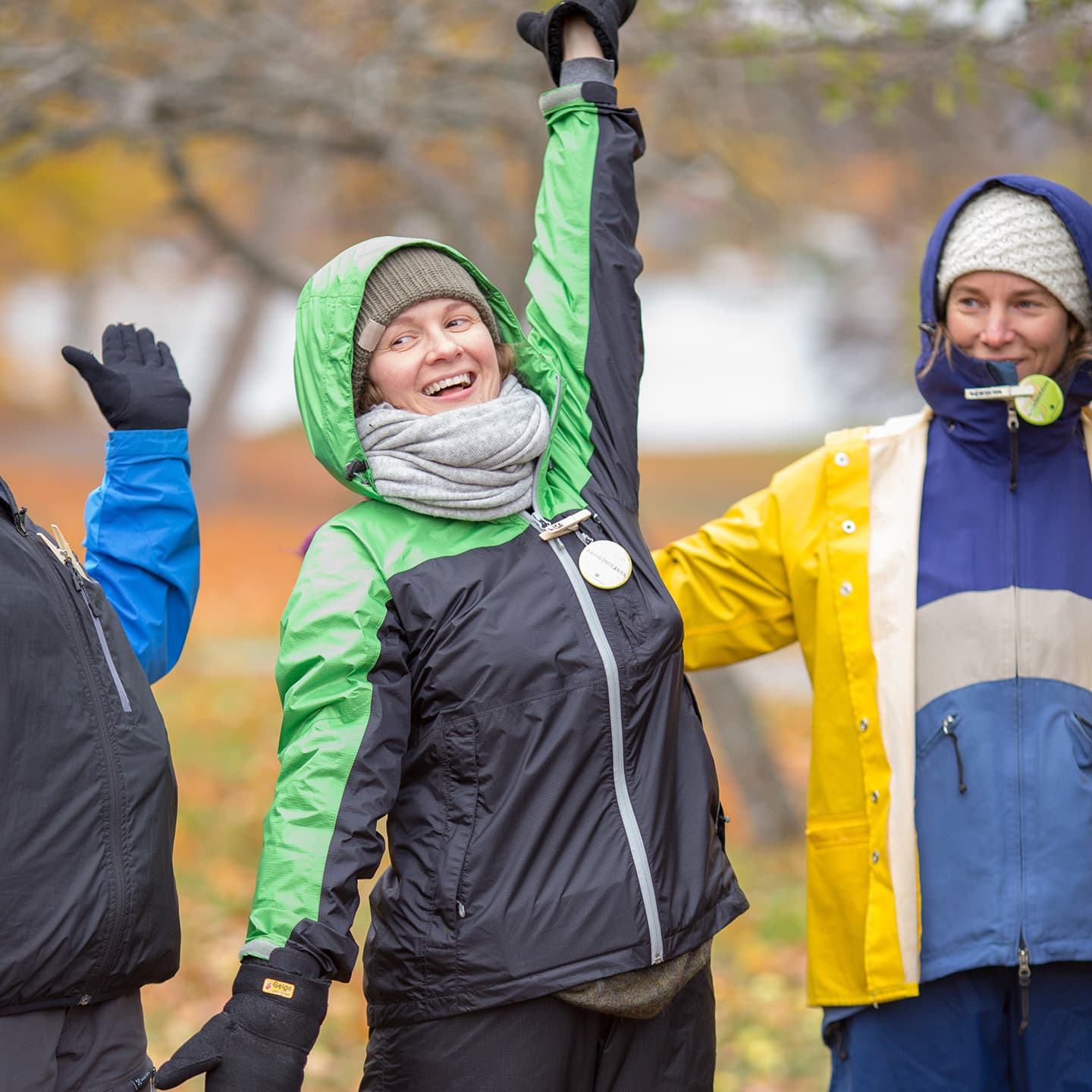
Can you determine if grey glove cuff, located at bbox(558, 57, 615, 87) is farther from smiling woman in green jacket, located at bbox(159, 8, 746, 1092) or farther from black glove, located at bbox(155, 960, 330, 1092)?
black glove, located at bbox(155, 960, 330, 1092)

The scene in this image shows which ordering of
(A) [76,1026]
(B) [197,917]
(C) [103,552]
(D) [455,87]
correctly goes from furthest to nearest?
(D) [455,87], (B) [197,917], (C) [103,552], (A) [76,1026]

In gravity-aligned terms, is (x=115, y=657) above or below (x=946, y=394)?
below

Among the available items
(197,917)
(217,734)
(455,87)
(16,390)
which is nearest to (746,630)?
(197,917)

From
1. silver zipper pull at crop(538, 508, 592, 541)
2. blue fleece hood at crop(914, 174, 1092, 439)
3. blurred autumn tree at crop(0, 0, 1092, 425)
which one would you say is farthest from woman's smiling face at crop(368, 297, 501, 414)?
blurred autumn tree at crop(0, 0, 1092, 425)

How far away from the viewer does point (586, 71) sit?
3.07 meters

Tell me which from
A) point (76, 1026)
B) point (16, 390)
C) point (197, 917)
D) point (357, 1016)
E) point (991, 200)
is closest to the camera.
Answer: point (76, 1026)

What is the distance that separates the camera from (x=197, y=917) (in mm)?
6676

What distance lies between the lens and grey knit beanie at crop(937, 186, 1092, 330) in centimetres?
296

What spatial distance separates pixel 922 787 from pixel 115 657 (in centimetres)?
160

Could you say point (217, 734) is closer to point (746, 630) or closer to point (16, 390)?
point (746, 630)

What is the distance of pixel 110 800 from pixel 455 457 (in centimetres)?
84

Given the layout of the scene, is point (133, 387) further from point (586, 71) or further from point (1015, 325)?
point (1015, 325)

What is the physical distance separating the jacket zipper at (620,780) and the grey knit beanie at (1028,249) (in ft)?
3.68

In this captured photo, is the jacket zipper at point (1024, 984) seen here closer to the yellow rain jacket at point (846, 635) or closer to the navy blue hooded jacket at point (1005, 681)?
the navy blue hooded jacket at point (1005, 681)
